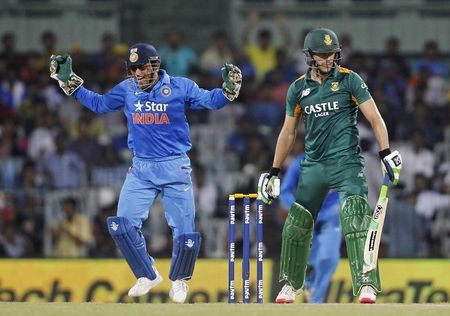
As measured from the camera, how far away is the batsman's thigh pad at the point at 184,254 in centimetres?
1130

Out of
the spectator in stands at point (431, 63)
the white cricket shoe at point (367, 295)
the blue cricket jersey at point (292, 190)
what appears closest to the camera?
the white cricket shoe at point (367, 295)

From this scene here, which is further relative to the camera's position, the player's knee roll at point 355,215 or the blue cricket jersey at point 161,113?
the blue cricket jersey at point 161,113

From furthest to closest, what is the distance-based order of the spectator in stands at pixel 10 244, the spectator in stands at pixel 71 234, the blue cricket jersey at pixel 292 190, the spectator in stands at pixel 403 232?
1. the spectator in stands at pixel 10 244
2. the spectator in stands at pixel 71 234
3. the spectator in stands at pixel 403 232
4. the blue cricket jersey at pixel 292 190

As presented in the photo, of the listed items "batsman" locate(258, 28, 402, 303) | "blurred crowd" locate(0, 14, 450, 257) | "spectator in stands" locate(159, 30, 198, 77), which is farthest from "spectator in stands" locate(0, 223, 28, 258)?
"batsman" locate(258, 28, 402, 303)

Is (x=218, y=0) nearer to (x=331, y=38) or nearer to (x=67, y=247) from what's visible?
(x=67, y=247)

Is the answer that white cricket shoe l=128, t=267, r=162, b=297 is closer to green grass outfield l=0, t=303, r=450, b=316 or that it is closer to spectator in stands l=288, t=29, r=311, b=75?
green grass outfield l=0, t=303, r=450, b=316

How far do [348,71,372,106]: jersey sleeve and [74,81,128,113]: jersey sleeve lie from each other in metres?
1.75

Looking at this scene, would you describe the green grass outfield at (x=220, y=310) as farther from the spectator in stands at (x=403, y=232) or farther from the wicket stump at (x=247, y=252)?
the spectator in stands at (x=403, y=232)

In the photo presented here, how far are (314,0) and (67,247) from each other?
6.26 metres

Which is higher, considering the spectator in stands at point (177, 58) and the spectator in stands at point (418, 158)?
the spectator in stands at point (177, 58)

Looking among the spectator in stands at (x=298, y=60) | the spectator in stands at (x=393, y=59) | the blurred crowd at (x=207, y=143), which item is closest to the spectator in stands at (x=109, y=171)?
the blurred crowd at (x=207, y=143)

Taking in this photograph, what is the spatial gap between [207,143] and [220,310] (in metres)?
7.71

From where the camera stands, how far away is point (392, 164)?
1059 cm

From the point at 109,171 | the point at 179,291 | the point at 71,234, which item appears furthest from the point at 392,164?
the point at 109,171
